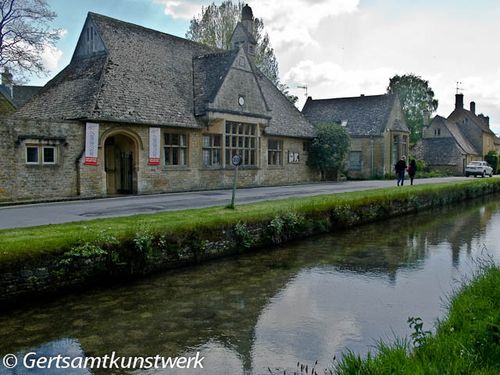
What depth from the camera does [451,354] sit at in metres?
5.06

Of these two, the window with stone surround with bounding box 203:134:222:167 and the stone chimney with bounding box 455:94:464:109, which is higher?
the stone chimney with bounding box 455:94:464:109

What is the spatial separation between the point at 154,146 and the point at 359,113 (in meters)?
29.9

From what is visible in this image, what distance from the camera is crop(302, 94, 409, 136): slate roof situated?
4664 cm

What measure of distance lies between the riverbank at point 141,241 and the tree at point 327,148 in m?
17.5

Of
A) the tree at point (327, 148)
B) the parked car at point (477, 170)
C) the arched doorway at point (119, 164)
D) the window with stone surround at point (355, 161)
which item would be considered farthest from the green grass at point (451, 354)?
the parked car at point (477, 170)

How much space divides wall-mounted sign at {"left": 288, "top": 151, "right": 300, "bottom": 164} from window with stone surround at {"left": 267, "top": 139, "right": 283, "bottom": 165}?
1019mm

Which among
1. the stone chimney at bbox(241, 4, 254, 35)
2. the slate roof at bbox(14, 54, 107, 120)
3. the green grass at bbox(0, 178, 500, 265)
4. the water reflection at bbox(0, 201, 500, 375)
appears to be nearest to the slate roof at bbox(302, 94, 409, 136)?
the stone chimney at bbox(241, 4, 254, 35)

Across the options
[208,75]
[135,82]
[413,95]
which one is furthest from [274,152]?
[413,95]

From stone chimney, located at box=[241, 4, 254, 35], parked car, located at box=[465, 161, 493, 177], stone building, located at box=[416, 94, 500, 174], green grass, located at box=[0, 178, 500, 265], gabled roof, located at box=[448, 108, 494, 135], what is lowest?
green grass, located at box=[0, 178, 500, 265]

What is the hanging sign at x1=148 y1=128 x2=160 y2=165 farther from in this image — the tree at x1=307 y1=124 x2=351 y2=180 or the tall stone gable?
the tree at x1=307 y1=124 x2=351 y2=180

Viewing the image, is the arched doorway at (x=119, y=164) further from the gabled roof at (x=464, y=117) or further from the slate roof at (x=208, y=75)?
the gabled roof at (x=464, y=117)

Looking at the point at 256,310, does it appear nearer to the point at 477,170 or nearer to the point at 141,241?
the point at 141,241

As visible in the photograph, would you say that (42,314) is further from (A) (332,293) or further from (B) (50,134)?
(B) (50,134)

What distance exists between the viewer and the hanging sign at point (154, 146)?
77.6 ft
